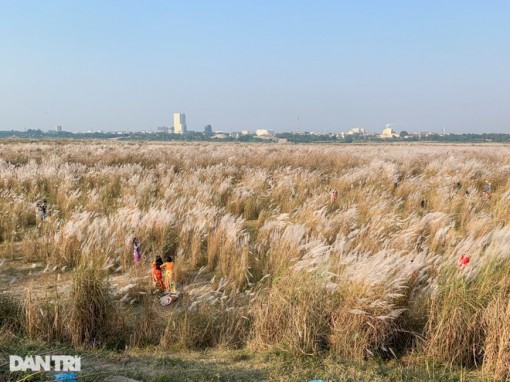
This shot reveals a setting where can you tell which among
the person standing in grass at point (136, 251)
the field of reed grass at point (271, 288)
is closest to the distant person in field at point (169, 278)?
the field of reed grass at point (271, 288)

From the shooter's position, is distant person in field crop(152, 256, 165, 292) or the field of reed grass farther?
distant person in field crop(152, 256, 165, 292)

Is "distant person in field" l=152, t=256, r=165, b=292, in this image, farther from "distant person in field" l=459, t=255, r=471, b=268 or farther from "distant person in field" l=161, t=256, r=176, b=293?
"distant person in field" l=459, t=255, r=471, b=268

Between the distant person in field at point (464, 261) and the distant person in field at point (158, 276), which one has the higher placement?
the distant person in field at point (464, 261)

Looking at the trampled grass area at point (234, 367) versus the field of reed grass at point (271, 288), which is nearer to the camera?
the trampled grass area at point (234, 367)

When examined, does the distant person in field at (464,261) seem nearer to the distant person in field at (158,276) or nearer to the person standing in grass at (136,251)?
the distant person in field at (158,276)

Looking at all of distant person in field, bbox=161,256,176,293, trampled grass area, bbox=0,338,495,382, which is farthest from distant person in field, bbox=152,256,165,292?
trampled grass area, bbox=0,338,495,382

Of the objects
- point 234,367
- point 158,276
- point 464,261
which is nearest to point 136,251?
point 158,276

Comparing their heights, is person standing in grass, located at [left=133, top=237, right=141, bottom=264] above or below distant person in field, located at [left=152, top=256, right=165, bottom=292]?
above

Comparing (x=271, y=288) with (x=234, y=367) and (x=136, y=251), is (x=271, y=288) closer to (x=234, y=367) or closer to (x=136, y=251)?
(x=234, y=367)

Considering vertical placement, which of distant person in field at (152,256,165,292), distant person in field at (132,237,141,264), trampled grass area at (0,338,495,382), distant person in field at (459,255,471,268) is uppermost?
distant person in field at (459,255,471,268)

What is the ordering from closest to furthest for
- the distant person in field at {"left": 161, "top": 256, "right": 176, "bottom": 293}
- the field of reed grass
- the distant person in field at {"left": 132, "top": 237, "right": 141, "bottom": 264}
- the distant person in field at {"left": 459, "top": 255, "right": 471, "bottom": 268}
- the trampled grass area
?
the trampled grass area → the field of reed grass → the distant person in field at {"left": 459, "top": 255, "right": 471, "bottom": 268} → the distant person in field at {"left": 161, "top": 256, "right": 176, "bottom": 293} → the distant person in field at {"left": 132, "top": 237, "right": 141, "bottom": 264}

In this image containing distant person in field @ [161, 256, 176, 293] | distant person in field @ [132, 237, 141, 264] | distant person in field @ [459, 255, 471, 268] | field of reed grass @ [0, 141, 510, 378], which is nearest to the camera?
field of reed grass @ [0, 141, 510, 378]

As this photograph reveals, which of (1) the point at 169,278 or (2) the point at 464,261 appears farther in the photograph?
(1) the point at 169,278

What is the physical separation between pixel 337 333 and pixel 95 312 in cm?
206
